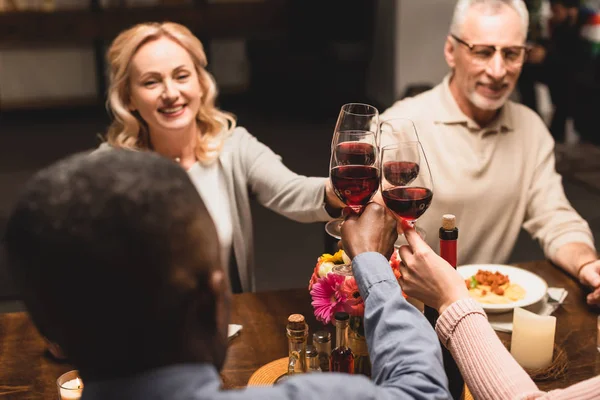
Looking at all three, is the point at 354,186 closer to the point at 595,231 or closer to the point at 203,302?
the point at 203,302

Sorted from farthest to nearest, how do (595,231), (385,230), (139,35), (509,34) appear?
(595,231) → (509,34) → (139,35) → (385,230)

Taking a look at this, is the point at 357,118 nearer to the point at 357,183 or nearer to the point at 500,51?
the point at 357,183

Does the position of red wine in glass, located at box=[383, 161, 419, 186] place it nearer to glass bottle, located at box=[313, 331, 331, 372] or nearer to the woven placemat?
glass bottle, located at box=[313, 331, 331, 372]

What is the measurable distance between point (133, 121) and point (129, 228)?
1.69 m

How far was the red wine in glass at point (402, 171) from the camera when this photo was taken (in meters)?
1.37

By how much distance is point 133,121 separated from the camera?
2.39 meters

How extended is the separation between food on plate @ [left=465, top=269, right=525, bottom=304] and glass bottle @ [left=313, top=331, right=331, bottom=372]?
1.69 feet

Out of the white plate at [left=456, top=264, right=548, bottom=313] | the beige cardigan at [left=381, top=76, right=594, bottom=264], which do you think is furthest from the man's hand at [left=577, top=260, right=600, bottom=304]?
the beige cardigan at [left=381, top=76, right=594, bottom=264]

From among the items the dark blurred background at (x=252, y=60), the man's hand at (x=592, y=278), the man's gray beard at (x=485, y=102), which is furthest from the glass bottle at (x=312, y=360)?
the dark blurred background at (x=252, y=60)

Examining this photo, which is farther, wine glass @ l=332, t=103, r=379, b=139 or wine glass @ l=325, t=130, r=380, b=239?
wine glass @ l=332, t=103, r=379, b=139

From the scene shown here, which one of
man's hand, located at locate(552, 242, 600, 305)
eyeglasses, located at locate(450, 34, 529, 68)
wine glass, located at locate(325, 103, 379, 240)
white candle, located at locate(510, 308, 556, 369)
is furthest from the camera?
eyeglasses, located at locate(450, 34, 529, 68)

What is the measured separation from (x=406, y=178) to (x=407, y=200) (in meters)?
0.05

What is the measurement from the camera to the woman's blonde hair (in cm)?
234

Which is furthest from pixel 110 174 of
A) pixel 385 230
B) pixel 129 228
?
pixel 385 230
